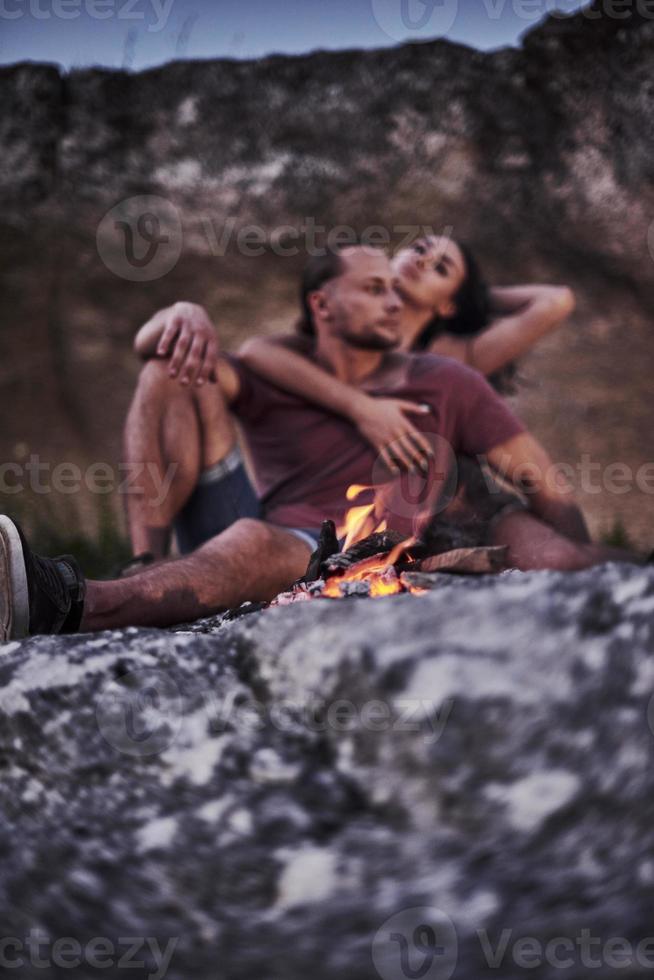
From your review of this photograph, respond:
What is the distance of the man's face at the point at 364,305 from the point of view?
2.83 m

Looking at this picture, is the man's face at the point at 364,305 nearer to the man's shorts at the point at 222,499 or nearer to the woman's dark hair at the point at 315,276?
the woman's dark hair at the point at 315,276

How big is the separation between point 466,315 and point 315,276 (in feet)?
2.29

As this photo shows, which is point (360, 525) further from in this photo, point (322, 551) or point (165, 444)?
point (165, 444)

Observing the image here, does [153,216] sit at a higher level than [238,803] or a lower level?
higher

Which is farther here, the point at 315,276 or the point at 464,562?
the point at 315,276

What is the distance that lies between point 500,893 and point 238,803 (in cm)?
29

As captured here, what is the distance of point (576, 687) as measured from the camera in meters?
0.95

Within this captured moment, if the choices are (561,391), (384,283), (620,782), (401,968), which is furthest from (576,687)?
(561,391)

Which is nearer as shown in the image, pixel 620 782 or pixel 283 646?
pixel 620 782

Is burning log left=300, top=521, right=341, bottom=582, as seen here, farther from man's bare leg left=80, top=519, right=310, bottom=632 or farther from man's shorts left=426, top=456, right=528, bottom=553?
man's shorts left=426, top=456, right=528, bottom=553

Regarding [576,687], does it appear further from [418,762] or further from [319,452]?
[319,452]

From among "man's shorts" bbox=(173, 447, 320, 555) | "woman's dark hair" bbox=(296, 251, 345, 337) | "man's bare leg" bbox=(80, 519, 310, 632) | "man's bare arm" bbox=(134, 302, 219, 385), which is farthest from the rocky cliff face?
"man's bare leg" bbox=(80, 519, 310, 632)

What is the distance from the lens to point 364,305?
2.85 meters

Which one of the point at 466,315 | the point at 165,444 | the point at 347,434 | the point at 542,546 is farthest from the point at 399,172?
the point at 542,546
